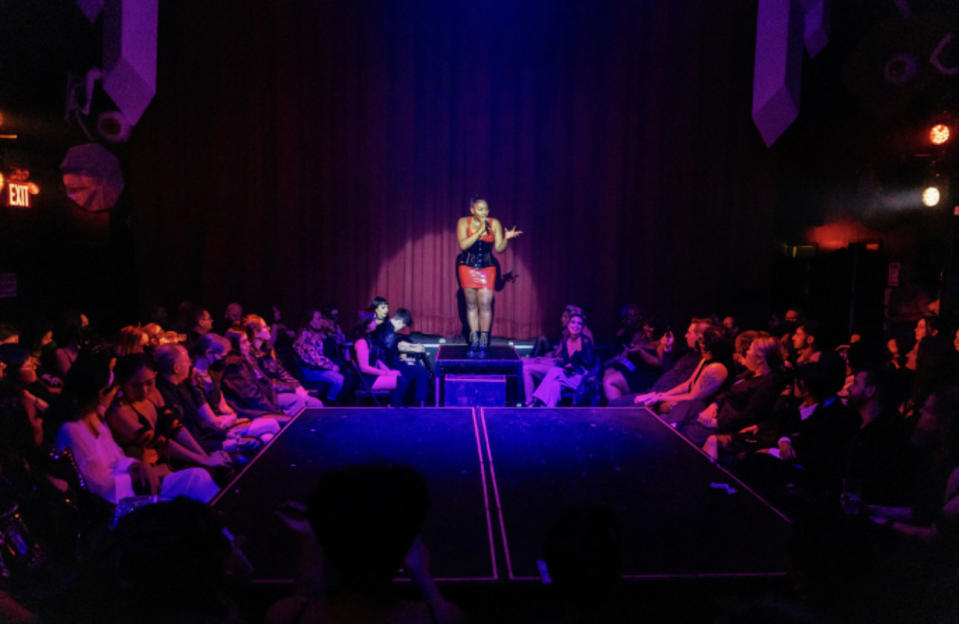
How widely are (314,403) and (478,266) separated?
2474 millimetres

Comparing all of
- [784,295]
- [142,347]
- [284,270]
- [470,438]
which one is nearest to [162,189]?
[284,270]

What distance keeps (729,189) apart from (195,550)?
8.37 metres

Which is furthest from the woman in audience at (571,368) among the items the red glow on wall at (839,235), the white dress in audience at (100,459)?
the red glow on wall at (839,235)

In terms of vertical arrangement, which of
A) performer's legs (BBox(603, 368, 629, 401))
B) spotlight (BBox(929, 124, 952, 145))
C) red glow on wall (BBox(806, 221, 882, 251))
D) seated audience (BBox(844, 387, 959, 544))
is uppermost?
spotlight (BBox(929, 124, 952, 145))

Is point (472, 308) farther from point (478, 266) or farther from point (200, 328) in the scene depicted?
point (200, 328)

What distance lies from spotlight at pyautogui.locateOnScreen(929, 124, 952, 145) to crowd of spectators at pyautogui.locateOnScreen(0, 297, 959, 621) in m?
2.10

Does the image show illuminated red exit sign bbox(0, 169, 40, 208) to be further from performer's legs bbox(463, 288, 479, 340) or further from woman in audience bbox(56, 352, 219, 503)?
performer's legs bbox(463, 288, 479, 340)

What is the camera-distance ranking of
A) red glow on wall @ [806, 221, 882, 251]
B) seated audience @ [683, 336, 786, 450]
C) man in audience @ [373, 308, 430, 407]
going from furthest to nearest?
red glow on wall @ [806, 221, 882, 251] < man in audience @ [373, 308, 430, 407] < seated audience @ [683, 336, 786, 450]

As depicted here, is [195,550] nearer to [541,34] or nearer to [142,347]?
[142,347]

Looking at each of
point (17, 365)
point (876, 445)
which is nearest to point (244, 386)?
point (17, 365)

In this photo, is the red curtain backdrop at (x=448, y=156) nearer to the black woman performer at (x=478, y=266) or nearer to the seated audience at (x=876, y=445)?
the black woman performer at (x=478, y=266)

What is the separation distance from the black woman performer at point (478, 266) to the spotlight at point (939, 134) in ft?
14.1

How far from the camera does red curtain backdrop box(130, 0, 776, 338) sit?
825 cm

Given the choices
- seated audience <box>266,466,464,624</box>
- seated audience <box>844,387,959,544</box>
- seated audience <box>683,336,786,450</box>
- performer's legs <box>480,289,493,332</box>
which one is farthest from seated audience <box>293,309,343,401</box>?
seated audience <box>266,466,464,624</box>
